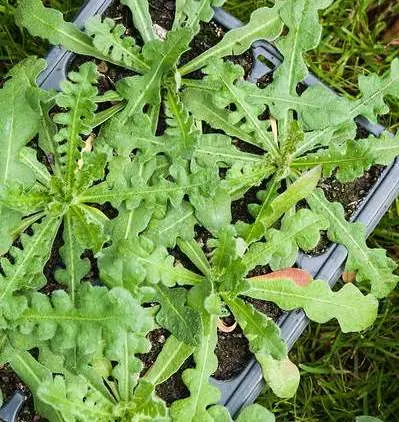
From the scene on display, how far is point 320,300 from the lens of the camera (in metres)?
1.45

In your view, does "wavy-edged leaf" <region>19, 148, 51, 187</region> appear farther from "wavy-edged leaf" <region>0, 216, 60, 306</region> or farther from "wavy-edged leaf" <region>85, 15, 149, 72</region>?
"wavy-edged leaf" <region>85, 15, 149, 72</region>

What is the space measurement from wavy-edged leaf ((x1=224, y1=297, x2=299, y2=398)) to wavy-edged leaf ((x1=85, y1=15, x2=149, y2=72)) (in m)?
0.46

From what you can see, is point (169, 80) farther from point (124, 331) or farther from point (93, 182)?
point (124, 331)

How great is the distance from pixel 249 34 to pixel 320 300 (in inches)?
19.9

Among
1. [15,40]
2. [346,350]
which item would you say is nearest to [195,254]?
[346,350]

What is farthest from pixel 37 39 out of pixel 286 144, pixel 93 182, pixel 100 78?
pixel 286 144

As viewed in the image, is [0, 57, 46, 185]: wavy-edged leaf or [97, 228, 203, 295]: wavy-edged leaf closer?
[97, 228, 203, 295]: wavy-edged leaf

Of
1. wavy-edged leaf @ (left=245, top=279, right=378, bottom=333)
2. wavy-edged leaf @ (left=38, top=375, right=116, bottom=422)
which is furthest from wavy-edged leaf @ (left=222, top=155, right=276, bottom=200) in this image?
wavy-edged leaf @ (left=38, top=375, right=116, bottom=422)

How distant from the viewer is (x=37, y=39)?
5.94 ft

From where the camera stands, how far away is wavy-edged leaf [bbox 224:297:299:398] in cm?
135

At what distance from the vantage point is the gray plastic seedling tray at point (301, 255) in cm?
143

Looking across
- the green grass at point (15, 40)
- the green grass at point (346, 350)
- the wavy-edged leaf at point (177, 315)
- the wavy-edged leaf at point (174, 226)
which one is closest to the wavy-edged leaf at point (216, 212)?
the wavy-edged leaf at point (174, 226)

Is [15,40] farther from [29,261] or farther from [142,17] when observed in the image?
[29,261]

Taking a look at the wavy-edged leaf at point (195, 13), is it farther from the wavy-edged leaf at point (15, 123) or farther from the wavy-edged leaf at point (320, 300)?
the wavy-edged leaf at point (320, 300)
